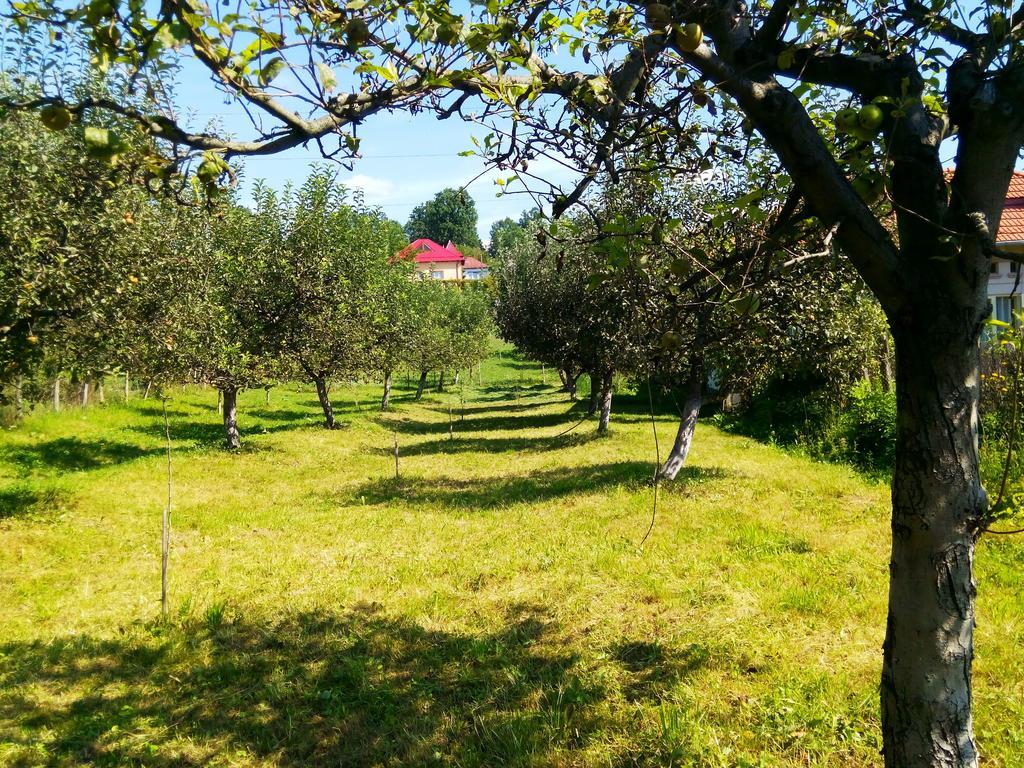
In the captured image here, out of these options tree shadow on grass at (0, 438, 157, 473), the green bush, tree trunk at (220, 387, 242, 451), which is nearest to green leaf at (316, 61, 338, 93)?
the green bush

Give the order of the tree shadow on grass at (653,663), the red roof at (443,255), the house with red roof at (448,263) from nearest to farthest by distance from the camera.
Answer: the tree shadow on grass at (653,663)
the house with red roof at (448,263)
the red roof at (443,255)

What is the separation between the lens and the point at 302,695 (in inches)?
244

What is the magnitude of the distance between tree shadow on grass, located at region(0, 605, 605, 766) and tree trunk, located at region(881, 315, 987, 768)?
2.78m

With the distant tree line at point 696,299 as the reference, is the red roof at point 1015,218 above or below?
above

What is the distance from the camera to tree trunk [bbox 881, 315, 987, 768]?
3082mm

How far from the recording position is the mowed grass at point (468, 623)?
209 inches

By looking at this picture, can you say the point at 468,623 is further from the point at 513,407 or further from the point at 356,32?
the point at 513,407

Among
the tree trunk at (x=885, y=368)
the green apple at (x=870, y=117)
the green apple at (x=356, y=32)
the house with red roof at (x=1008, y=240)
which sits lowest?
the tree trunk at (x=885, y=368)

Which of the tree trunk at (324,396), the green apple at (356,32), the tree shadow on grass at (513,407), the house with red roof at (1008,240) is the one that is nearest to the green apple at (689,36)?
the green apple at (356,32)

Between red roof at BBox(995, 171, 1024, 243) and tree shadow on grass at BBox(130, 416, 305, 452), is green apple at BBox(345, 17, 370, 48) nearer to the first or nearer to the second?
tree shadow on grass at BBox(130, 416, 305, 452)

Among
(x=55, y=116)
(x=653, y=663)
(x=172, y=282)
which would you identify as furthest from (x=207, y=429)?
(x=55, y=116)

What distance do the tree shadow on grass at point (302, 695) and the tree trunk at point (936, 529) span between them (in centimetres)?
278

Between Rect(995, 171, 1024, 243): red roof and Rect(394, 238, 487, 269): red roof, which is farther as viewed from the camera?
Rect(394, 238, 487, 269): red roof

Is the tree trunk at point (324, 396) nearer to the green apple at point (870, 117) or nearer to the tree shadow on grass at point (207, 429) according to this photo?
the tree shadow on grass at point (207, 429)
